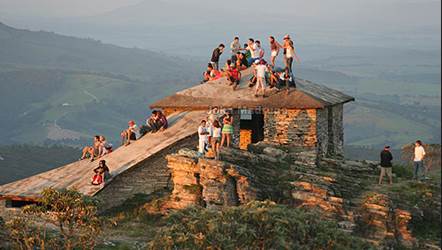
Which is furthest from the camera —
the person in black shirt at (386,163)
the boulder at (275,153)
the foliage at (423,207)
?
the boulder at (275,153)

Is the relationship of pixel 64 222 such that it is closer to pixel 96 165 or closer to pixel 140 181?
pixel 140 181

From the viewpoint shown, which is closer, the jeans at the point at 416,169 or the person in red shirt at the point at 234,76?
the jeans at the point at 416,169

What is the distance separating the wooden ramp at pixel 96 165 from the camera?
38.7 metres

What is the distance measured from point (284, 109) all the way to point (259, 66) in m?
2.29

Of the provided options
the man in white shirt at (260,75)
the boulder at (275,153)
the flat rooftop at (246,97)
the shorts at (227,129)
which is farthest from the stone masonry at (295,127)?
the shorts at (227,129)

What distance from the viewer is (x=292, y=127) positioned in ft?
139

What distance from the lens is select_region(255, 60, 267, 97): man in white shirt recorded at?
42.2 meters

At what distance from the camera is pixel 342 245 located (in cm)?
2894

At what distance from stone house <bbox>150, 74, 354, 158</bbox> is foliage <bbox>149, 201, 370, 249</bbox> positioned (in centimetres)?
1314

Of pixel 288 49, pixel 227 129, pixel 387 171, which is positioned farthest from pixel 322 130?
pixel 227 129

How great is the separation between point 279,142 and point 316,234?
1406cm

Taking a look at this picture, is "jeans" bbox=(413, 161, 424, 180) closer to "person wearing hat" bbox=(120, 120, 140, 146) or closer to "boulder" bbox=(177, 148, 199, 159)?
"boulder" bbox=(177, 148, 199, 159)

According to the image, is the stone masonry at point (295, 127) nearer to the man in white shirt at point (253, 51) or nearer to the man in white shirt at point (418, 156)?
the man in white shirt at point (418, 156)

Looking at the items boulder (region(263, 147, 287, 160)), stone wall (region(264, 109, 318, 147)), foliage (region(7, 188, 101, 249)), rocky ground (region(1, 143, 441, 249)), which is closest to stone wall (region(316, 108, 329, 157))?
stone wall (region(264, 109, 318, 147))
